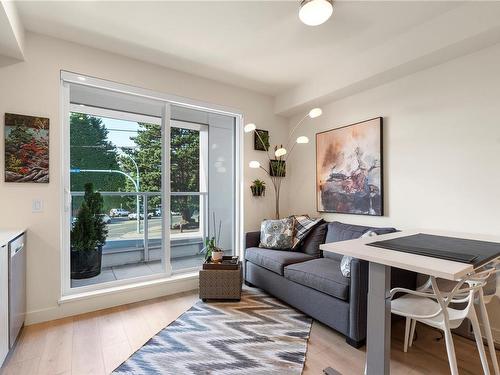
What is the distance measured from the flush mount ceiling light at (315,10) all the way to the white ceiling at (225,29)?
0.13m

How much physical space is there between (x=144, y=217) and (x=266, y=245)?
5.01ft

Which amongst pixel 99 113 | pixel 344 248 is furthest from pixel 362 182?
pixel 99 113

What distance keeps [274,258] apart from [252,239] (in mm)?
581

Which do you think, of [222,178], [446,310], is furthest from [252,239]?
[446,310]

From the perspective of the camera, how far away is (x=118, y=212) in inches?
122

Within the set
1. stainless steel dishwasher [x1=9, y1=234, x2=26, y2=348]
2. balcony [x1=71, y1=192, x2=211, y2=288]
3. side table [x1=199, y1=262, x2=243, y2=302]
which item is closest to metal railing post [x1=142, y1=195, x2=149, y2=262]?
balcony [x1=71, y1=192, x2=211, y2=288]

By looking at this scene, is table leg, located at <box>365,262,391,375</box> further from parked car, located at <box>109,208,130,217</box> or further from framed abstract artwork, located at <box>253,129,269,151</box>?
parked car, located at <box>109,208,130,217</box>

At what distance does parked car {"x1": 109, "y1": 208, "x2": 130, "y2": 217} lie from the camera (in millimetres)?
3034

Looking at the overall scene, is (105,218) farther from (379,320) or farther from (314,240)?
(379,320)

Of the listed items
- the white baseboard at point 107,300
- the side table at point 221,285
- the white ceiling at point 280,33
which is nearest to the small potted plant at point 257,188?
the side table at point 221,285

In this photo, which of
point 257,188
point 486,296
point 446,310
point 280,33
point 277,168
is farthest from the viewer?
point 277,168

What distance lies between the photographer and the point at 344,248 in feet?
4.98

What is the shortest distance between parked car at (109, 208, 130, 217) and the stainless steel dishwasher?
2.89 feet

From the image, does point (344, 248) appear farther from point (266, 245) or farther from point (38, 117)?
point (38, 117)
